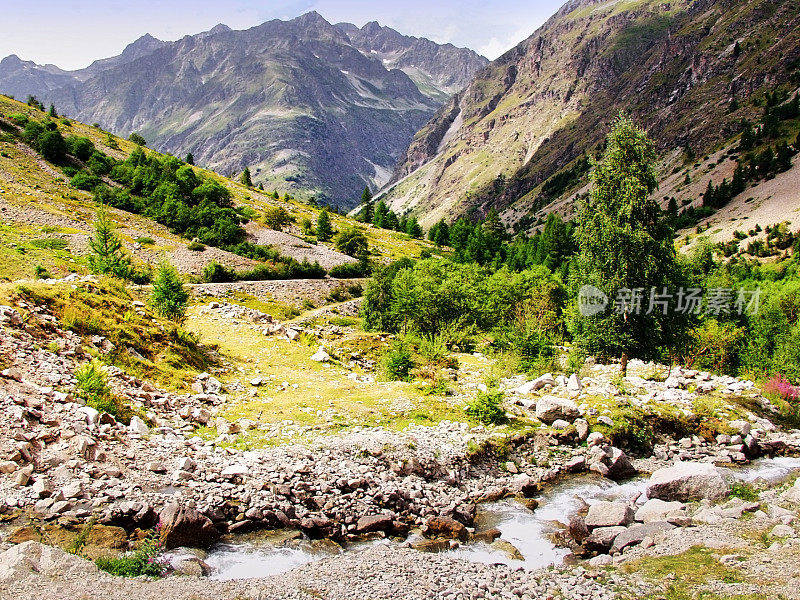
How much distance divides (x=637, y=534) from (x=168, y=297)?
105ft

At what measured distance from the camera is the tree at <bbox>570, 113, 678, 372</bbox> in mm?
28656

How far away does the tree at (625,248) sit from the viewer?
28.7 m

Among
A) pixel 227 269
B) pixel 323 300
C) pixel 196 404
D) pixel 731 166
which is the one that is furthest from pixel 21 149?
pixel 731 166

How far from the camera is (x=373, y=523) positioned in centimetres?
1516

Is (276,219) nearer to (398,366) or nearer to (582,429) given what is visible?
(398,366)

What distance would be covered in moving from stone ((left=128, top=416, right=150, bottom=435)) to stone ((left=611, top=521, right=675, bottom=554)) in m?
16.1

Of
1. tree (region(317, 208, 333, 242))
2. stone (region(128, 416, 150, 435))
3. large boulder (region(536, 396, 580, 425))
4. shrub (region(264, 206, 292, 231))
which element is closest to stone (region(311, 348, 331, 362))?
stone (region(128, 416, 150, 435))

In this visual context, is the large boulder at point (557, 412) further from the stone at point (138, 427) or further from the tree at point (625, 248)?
the stone at point (138, 427)

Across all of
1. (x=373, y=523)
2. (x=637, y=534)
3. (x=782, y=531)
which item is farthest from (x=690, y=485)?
(x=373, y=523)

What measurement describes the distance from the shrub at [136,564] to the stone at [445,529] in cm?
801

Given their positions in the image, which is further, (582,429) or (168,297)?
(168,297)

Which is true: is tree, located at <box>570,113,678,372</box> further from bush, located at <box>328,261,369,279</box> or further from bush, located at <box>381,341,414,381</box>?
bush, located at <box>328,261,369,279</box>

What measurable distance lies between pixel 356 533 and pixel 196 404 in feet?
33.0

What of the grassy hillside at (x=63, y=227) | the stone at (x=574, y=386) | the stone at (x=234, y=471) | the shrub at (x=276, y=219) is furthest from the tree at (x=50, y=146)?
the stone at (x=574, y=386)
